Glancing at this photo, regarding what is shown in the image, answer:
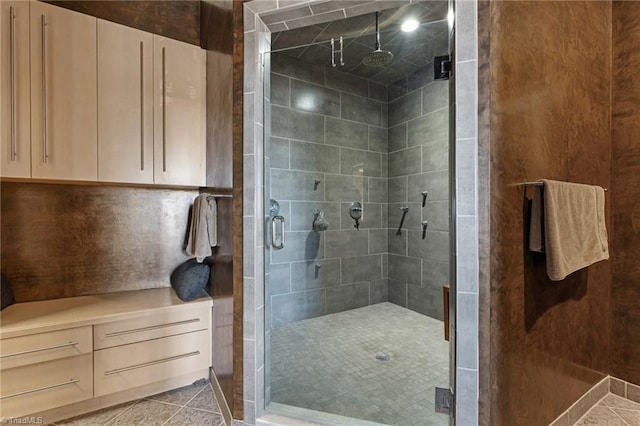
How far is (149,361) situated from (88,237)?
1.00 meters

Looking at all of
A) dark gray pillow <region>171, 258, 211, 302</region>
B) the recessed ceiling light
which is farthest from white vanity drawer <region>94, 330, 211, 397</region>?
the recessed ceiling light

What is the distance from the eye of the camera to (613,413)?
5.50ft

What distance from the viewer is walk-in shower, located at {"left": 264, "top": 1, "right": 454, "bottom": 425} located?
1.57 m

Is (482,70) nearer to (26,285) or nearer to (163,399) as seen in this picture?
(163,399)

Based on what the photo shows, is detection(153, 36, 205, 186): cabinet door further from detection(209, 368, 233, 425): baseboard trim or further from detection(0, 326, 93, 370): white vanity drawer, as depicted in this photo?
detection(209, 368, 233, 425): baseboard trim

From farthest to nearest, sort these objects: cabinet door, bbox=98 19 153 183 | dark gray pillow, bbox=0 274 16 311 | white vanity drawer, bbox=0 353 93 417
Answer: cabinet door, bbox=98 19 153 183
dark gray pillow, bbox=0 274 16 311
white vanity drawer, bbox=0 353 93 417

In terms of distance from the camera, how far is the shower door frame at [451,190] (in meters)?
1.16

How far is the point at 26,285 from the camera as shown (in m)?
1.85

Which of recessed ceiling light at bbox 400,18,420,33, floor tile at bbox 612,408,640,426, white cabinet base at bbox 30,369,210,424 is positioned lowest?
floor tile at bbox 612,408,640,426

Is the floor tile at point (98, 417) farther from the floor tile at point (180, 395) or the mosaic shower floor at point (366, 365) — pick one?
the mosaic shower floor at point (366, 365)

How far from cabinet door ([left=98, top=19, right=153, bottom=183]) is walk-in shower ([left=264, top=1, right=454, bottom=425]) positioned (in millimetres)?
857

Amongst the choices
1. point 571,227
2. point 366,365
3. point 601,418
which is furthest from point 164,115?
point 601,418

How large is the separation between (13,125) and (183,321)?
1457mm

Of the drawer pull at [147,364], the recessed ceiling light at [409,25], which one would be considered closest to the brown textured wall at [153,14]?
the recessed ceiling light at [409,25]
